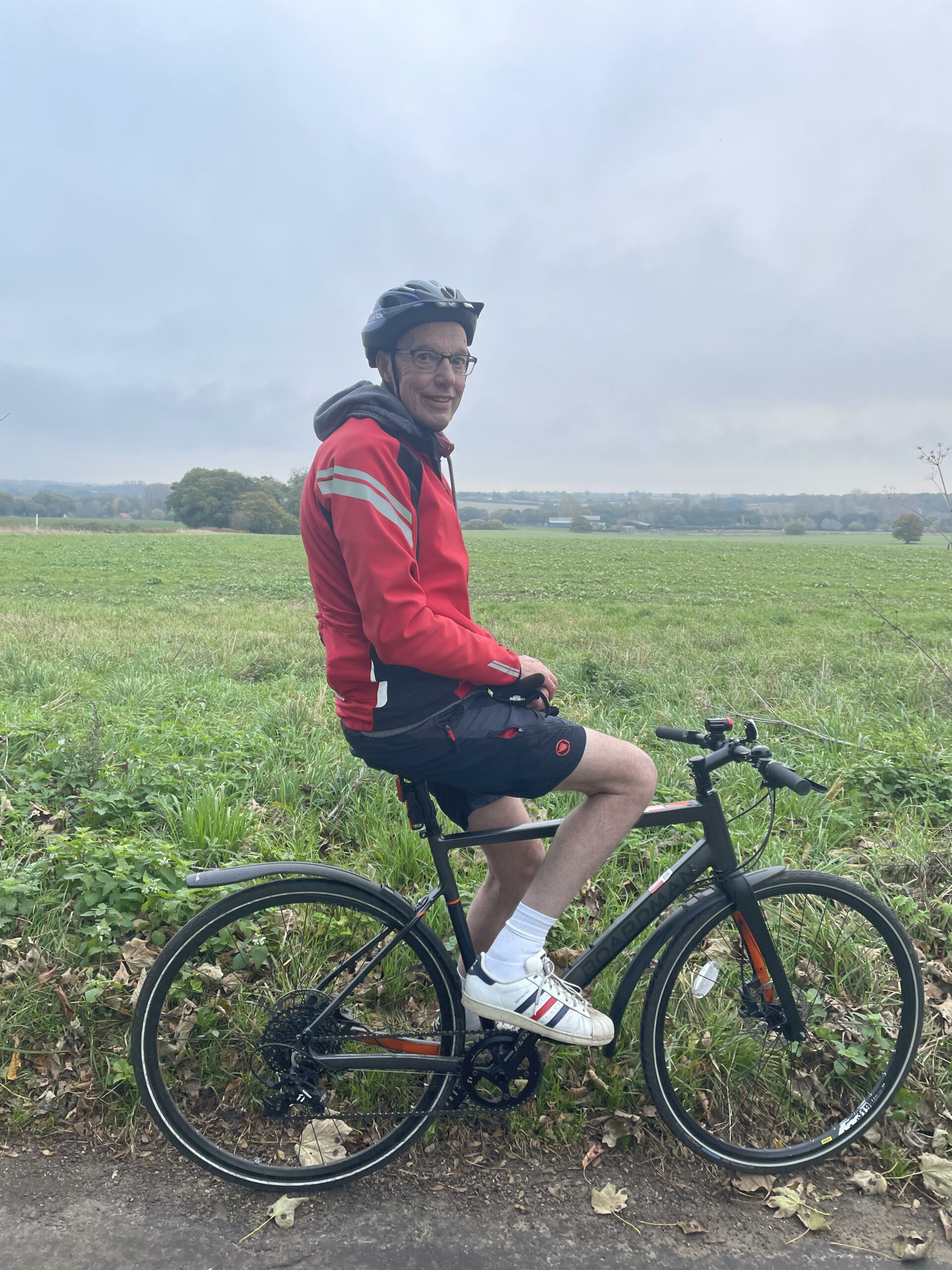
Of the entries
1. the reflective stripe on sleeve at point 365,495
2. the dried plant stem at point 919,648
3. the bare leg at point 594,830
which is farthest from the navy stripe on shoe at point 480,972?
the dried plant stem at point 919,648

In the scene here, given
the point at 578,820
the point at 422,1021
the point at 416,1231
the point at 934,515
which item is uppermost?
the point at 934,515

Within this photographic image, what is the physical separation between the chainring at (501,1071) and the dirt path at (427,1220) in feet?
0.76

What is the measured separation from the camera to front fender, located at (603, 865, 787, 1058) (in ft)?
8.77

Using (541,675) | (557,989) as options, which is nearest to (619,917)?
(557,989)

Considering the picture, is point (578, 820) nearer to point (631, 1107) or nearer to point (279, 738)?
point (631, 1107)

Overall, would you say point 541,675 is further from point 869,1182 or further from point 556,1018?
point 869,1182

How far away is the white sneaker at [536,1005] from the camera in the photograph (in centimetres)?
249

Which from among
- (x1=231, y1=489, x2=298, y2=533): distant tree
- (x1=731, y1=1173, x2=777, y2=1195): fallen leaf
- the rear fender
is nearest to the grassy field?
(x1=731, y1=1173, x2=777, y2=1195): fallen leaf

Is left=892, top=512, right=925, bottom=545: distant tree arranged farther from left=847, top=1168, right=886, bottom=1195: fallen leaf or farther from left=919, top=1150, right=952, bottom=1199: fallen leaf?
left=847, top=1168, right=886, bottom=1195: fallen leaf

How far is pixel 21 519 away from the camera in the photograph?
6356 cm

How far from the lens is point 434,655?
88.5 inches

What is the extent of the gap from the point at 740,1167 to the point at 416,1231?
1150 millimetres

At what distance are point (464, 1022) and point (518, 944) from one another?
0.45 metres

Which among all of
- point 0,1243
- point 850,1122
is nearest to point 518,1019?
point 850,1122
